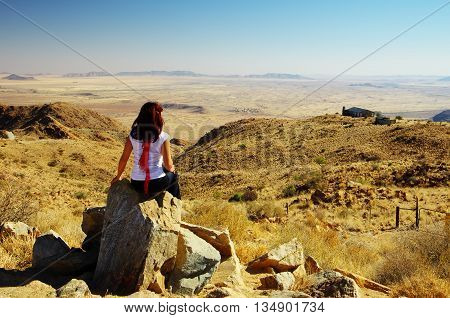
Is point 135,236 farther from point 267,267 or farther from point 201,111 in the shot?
point 201,111

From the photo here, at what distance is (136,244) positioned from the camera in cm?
529

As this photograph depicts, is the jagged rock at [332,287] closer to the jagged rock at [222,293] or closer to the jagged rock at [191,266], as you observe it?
the jagged rock at [222,293]

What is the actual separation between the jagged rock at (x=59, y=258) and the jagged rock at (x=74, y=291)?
1.12 m

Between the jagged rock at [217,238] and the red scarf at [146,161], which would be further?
the jagged rock at [217,238]

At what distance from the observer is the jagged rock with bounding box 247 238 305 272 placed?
6.89 m

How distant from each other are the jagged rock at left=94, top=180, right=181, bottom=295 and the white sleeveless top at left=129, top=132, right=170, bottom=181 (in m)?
0.26

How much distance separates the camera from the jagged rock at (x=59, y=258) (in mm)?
6039

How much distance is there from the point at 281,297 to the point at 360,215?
1309 centimetres

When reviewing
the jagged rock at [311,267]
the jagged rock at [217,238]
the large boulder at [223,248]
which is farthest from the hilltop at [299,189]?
the jagged rock at [311,267]

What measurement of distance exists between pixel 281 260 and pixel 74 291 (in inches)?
129

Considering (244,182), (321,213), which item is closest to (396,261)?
(321,213)
